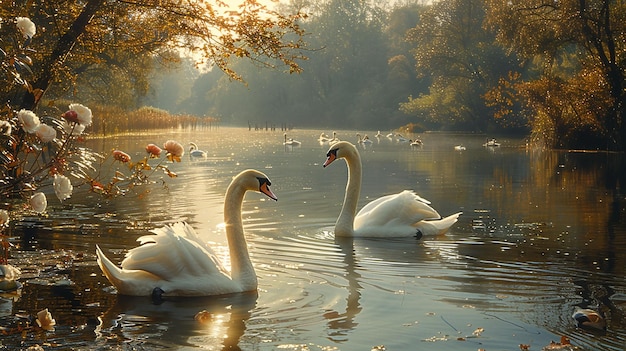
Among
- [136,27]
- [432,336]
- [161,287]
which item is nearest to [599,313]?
[432,336]

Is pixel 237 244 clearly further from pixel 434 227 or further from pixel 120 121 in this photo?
pixel 120 121

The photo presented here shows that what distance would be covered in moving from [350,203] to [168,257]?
539cm

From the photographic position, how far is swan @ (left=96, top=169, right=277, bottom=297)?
7.86 metres

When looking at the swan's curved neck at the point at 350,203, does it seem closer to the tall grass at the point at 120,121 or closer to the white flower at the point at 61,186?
the white flower at the point at 61,186

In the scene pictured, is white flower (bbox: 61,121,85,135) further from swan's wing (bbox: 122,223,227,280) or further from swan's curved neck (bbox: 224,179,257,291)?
A: swan's curved neck (bbox: 224,179,257,291)

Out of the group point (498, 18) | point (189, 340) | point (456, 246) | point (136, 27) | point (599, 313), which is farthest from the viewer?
point (498, 18)

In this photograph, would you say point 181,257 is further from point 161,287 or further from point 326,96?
point 326,96

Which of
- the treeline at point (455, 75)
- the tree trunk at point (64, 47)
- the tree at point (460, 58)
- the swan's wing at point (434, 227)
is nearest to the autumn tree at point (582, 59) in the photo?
the treeline at point (455, 75)

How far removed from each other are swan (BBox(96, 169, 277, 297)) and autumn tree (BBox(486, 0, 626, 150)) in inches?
1147

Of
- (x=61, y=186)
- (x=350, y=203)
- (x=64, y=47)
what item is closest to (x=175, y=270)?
(x=61, y=186)

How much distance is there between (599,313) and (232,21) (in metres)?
7.09

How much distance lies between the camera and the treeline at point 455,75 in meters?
35.9

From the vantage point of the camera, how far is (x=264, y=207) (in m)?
16.7

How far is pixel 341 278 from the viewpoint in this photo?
9383 millimetres
